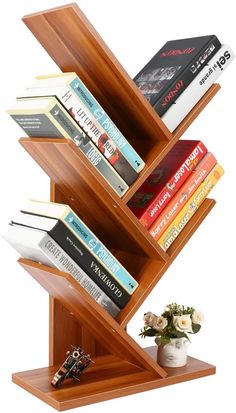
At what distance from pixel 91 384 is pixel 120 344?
18cm

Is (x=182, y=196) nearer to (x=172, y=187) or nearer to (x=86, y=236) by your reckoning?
(x=172, y=187)

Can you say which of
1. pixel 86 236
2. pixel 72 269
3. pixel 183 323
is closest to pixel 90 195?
pixel 86 236

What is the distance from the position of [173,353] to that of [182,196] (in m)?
0.56

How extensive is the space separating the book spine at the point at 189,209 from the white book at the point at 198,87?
282mm

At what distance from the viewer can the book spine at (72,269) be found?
2.85 metres

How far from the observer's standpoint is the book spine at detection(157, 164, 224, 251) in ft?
10.2

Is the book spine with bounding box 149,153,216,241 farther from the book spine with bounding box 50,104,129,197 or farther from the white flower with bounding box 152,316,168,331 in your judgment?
the white flower with bounding box 152,316,168,331

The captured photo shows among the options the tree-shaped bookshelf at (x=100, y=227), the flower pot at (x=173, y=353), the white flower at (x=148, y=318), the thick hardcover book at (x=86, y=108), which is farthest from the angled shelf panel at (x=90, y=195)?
the flower pot at (x=173, y=353)

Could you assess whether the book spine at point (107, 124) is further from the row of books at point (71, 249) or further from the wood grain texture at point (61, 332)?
the wood grain texture at point (61, 332)

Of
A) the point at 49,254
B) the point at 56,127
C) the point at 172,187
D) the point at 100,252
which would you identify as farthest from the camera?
the point at 172,187

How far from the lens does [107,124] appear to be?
2.86m

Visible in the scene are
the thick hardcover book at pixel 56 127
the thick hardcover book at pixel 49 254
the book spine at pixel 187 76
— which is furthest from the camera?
the book spine at pixel 187 76

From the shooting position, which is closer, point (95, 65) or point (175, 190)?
point (95, 65)

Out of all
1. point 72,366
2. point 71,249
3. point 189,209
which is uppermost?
point 189,209
